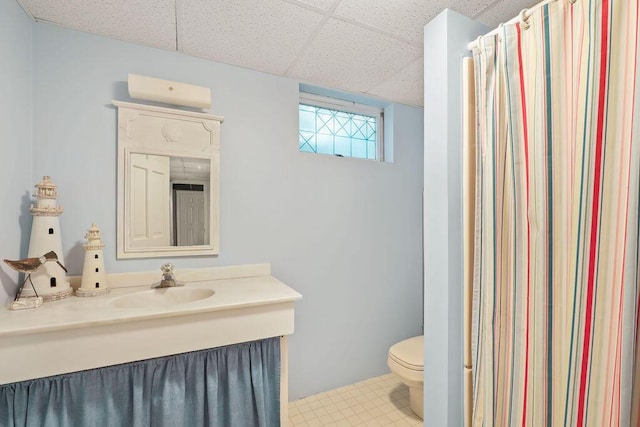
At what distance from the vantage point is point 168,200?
1.70 metres

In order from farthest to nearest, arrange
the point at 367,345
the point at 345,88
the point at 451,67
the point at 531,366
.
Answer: the point at 367,345
the point at 345,88
the point at 451,67
the point at 531,366

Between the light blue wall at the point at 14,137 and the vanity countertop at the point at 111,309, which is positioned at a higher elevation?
the light blue wall at the point at 14,137

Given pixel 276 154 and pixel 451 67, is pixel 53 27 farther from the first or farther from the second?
pixel 451 67

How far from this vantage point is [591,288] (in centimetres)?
84

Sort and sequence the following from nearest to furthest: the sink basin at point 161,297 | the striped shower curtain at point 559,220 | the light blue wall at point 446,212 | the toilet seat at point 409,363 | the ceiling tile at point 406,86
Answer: the striped shower curtain at point 559,220
the light blue wall at point 446,212
the sink basin at point 161,297
the toilet seat at point 409,363
the ceiling tile at point 406,86

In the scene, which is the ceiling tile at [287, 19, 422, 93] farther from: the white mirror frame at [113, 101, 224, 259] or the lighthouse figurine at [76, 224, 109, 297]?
the lighthouse figurine at [76, 224, 109, 297]

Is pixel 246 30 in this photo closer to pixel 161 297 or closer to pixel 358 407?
pixel 161 297

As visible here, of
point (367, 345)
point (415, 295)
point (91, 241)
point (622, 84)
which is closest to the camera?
point (622, 84)

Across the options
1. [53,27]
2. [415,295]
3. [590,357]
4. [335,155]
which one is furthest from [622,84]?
[53,27]

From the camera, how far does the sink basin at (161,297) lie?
4.73ft

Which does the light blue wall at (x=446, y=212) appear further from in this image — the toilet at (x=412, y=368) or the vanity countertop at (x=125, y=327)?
the vanity countertop at (x=125, y=327)

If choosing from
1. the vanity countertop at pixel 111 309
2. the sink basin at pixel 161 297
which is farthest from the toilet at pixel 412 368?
the sink basin at pixel 161 297

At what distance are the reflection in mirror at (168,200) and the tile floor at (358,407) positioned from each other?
1.23 meters

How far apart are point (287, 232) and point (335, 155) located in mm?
666
